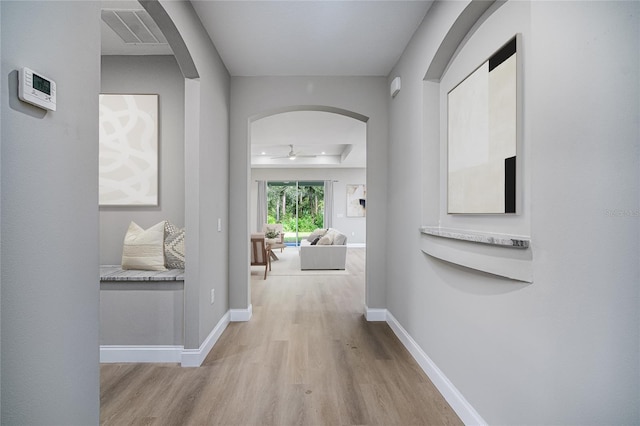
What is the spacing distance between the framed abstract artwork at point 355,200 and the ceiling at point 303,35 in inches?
273

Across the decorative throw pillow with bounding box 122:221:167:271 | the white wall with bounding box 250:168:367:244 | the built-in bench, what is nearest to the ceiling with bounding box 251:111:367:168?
the white wall with bounding box 250:168:367:244

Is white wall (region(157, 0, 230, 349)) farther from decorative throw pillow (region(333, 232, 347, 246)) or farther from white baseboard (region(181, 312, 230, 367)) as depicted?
decorative throw pillow (region(333, 232, 347, 246))

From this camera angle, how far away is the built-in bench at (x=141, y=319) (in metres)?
2.33

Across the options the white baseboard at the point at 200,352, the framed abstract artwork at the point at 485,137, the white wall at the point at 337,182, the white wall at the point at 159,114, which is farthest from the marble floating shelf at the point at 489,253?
the white wall at the point at 337,182

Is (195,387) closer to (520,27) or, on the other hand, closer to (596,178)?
(596,178)

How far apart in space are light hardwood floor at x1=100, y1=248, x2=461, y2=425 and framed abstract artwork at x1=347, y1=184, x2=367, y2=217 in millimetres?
7212

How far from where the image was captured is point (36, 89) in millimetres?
908

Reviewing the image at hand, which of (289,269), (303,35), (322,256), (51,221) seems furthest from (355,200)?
(51,221)

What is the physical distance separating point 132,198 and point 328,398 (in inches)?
92.5

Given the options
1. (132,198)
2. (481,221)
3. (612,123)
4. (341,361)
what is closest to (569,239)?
(612,123)

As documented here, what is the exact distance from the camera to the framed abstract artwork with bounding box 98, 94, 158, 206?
2721 mm

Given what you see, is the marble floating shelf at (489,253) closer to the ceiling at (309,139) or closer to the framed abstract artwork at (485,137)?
the framed abstract artwork at (485,137)

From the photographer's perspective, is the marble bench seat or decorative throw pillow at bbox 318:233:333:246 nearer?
the marble bench seat

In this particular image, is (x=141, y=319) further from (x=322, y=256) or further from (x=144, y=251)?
(x=322, y=256)
